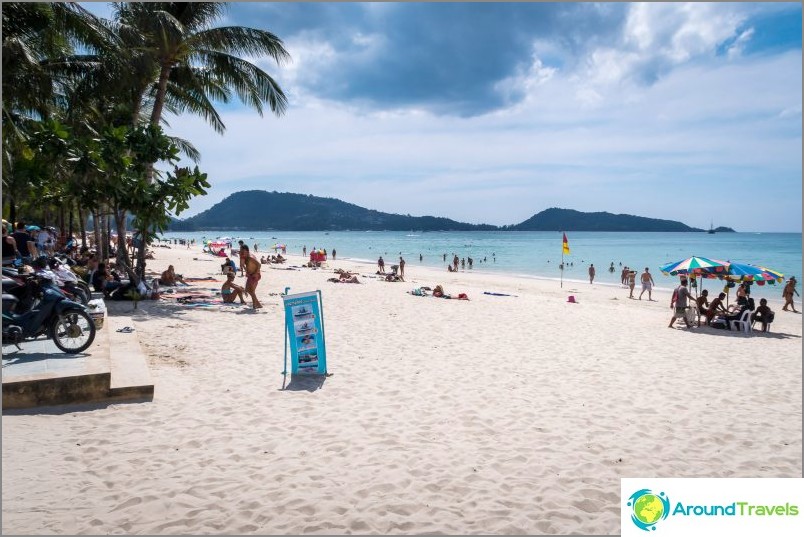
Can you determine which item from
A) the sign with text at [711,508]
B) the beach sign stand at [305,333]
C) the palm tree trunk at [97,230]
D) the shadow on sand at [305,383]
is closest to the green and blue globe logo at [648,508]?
the sign with text at [711,508]

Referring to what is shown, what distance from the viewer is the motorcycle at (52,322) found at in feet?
19.1

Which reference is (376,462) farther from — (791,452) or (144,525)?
(791,452)

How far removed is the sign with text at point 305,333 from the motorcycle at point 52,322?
239cm

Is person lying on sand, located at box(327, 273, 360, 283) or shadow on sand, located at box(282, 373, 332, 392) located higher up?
A: person lying on sand, located at box(327, 273, 360, 283)

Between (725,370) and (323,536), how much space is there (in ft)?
23.7

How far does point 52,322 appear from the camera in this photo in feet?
19.5

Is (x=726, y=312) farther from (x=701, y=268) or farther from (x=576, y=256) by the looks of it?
(x=576, y=256)

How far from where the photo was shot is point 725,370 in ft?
25.2

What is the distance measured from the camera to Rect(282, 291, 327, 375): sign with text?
6523 mm

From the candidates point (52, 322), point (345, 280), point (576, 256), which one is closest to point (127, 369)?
point (52, 322)

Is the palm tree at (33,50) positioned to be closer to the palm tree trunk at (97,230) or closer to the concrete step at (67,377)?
the palm tree trunk at (97,230)

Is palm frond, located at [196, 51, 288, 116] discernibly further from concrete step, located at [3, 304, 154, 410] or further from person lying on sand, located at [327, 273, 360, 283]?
concrete step, located at [3, 304, 154, 410]

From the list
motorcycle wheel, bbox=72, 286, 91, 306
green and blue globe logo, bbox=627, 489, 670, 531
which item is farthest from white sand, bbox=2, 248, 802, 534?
motorcycle wheel, bbox=72, 286, 91, 306

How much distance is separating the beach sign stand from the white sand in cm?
31
